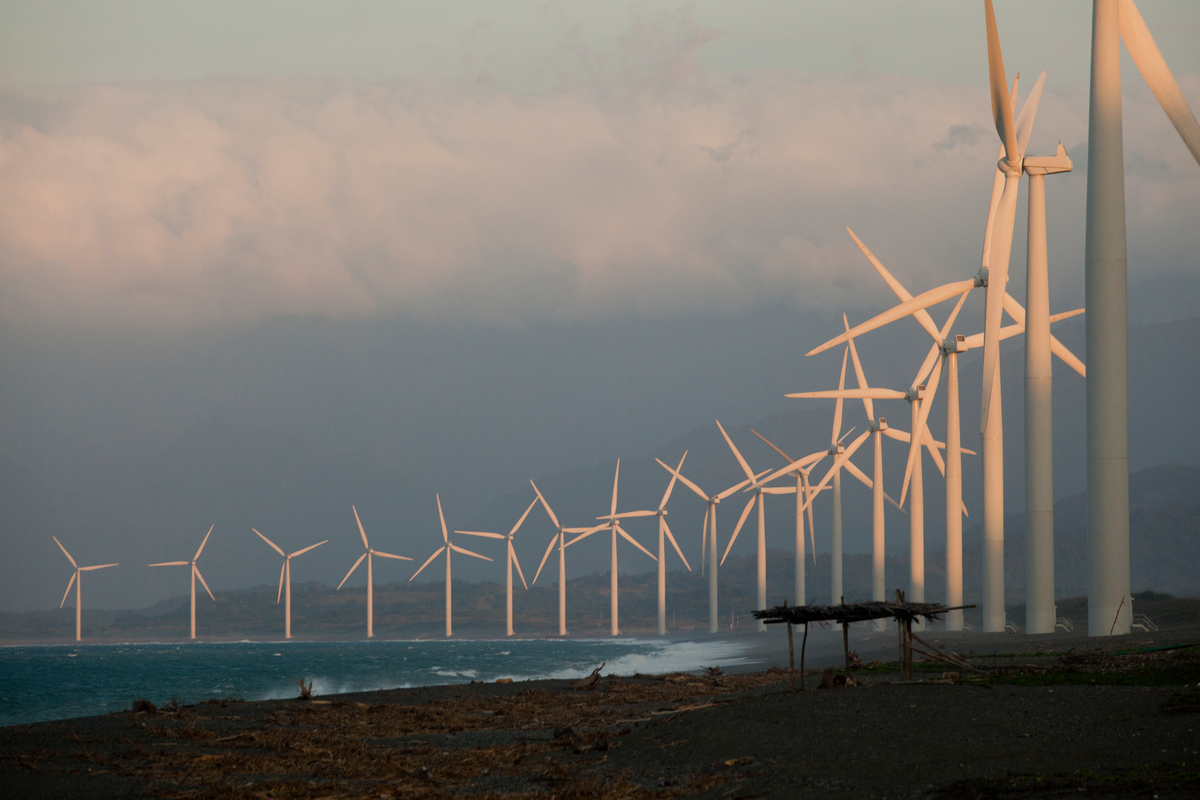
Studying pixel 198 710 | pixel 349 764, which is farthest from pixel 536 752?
pixel 198 710

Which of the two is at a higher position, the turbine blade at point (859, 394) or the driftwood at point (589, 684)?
Answer: the turbine blade at point (859, 394)

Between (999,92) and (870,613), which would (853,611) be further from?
(999,92)

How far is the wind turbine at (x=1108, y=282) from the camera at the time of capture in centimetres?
3472

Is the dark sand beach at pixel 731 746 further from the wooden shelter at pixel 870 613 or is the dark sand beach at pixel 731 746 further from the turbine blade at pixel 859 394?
the turbine blade at pixel 859 394

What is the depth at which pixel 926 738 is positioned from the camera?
2069 centimetres

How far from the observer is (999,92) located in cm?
4362

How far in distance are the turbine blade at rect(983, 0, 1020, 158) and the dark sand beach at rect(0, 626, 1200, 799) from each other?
22.0m

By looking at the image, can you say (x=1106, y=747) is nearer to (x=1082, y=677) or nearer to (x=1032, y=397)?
(x=1082, y=677)

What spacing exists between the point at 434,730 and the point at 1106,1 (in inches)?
1267

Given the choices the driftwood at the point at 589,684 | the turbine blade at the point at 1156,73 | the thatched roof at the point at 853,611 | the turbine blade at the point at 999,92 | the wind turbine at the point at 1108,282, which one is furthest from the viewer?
the driftwood at the point at 589,684

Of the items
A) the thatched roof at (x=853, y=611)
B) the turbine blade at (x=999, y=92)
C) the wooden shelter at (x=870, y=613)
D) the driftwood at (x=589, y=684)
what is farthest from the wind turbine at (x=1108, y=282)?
the driftwood at (x=589, y=684)

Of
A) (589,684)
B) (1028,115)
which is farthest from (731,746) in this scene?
(1028,115)

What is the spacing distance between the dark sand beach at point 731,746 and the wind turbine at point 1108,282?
411cm

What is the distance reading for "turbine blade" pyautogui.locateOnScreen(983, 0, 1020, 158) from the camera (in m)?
39.2
